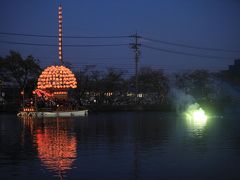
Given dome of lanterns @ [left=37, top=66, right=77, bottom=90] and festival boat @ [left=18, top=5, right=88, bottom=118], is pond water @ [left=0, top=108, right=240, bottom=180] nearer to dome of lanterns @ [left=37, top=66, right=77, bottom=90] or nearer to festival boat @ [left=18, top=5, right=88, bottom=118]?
festival boat @ [left=18, top=5, right=88, bottom=118]

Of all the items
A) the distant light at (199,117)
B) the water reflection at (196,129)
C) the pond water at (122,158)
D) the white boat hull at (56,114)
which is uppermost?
the white boat hull at (56,114)

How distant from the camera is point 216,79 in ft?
356

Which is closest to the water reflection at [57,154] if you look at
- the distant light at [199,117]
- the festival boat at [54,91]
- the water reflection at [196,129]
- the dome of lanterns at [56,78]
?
the water reflection at [196,129]

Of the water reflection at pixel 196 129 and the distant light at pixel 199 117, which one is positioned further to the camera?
the distant light at pixel 199 117

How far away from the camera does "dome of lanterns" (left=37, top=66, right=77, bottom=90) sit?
8025cm

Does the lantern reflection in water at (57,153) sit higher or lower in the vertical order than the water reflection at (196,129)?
lower

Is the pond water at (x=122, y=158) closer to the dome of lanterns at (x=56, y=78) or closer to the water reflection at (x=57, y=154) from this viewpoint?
the water reflection at (x=57, y=154)

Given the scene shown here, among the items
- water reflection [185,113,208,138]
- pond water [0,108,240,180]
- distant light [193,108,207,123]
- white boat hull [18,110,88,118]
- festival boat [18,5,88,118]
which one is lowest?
pond water [0,108,240,180]

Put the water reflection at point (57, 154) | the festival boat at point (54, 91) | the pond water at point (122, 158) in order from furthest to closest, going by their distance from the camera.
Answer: the festival boat at point (54, 91), the water reflection at point (57, 154), the pond water at point (122, 158)

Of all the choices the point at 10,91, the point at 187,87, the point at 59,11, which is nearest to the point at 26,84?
the point at 10,91

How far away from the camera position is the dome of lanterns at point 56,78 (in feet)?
263

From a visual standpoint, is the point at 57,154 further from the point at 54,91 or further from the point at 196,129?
the point at 54,91

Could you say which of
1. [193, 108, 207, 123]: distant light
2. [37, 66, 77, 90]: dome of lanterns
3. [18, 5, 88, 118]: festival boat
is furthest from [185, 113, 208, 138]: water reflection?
[37, 66, 77, 90]: dome of lanterns

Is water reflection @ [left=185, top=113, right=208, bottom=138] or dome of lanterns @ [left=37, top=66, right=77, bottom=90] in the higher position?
dome of lanterns @ [left=37, top=66, right=77, bottom=90]
